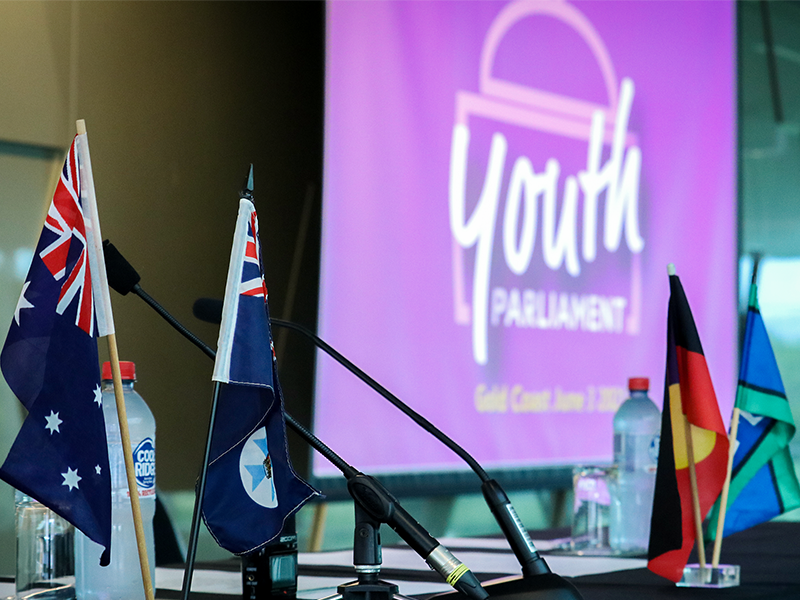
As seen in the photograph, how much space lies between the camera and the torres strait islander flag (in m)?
1.48

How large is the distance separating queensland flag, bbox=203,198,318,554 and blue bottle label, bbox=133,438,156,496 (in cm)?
18

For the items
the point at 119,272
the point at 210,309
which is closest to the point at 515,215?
the point at 210,309

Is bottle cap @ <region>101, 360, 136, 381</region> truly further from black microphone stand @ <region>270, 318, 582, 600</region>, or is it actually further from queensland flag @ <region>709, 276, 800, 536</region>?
queensland flag @ <region>709, 276, 800, 536</region>

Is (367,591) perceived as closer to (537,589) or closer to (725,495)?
(537,589)

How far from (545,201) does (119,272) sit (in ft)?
8.68

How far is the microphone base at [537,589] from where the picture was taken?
3.73 ft

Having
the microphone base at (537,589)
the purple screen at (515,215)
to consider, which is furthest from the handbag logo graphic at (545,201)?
the microphone base at (537,589)

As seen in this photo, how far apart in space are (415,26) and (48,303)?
91.7 inches

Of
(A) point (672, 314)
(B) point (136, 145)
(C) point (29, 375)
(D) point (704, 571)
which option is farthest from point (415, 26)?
(C) point (29, 375)

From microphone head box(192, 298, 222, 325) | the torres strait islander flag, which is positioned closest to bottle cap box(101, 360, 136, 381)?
microphone head box(192, 298, 222, 325)

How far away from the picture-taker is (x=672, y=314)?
1553 millimetres

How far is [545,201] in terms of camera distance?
12.1 ft

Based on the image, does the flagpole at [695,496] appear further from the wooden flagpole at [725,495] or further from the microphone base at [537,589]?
the microphone base at [537,589]

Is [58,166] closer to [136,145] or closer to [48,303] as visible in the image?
[136,145]
